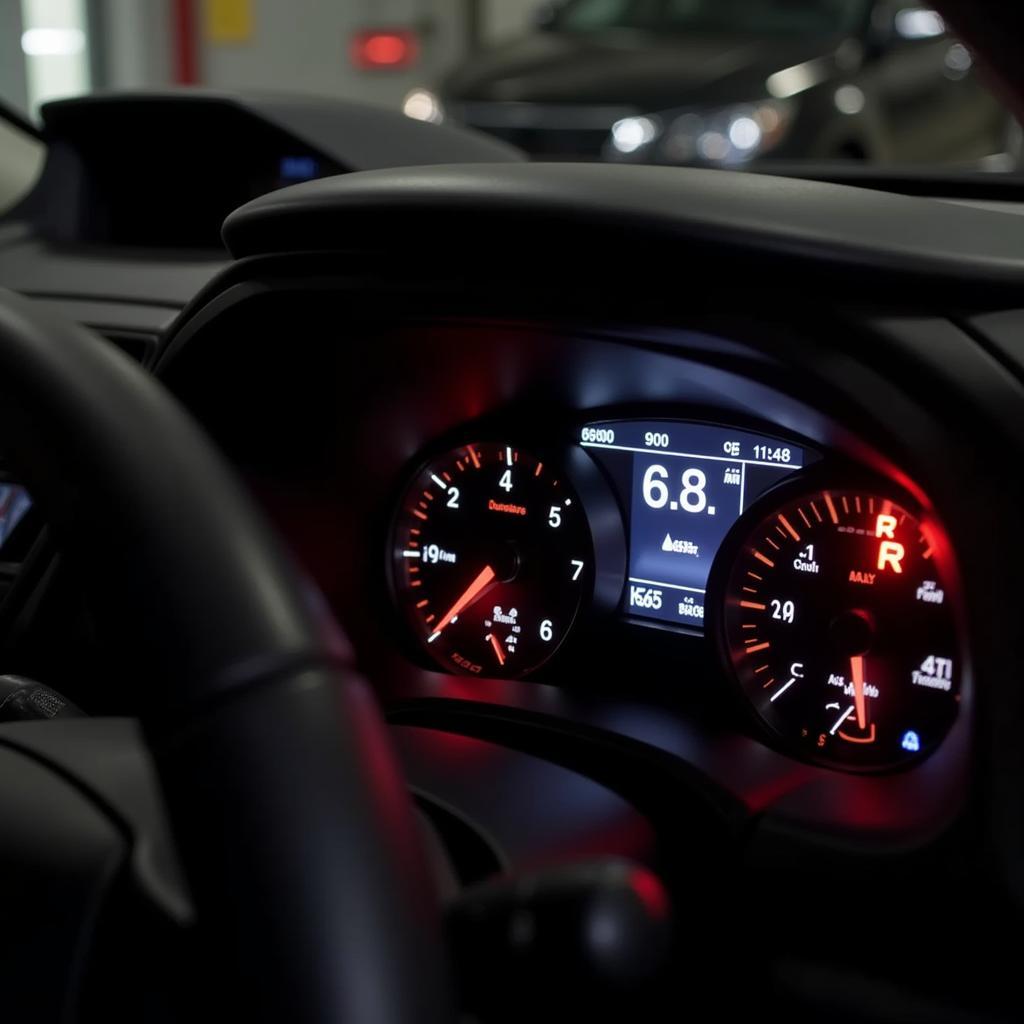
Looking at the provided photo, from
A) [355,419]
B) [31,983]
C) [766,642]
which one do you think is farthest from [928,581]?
[31,983]

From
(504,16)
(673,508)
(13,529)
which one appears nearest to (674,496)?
(673,508)

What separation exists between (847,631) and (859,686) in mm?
53

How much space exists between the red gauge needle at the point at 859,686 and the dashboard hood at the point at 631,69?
367 centimetres

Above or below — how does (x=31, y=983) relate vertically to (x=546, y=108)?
below

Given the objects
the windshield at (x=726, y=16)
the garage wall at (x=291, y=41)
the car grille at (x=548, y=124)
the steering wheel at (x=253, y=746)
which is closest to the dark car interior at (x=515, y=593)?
the steering wheel at (x=253, y=746)

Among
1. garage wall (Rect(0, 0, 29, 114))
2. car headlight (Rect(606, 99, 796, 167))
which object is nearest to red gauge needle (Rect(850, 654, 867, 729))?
car headlight (Rect(606, 99, 796, 167))

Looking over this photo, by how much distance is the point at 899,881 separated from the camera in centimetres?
125

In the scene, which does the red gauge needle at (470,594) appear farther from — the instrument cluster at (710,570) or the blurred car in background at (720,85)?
the blurred car in background at (720,85)

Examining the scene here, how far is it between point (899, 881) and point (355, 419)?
75 centimetres

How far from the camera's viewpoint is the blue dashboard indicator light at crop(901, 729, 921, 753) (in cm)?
143

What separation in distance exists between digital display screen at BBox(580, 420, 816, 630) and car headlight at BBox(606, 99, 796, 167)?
10.5ft

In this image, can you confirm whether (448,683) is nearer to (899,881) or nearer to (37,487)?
(899,881)

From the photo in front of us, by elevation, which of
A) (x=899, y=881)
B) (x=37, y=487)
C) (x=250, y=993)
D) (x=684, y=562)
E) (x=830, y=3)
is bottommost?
Answer: (x=899, y=881)

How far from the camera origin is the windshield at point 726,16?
510 cm
